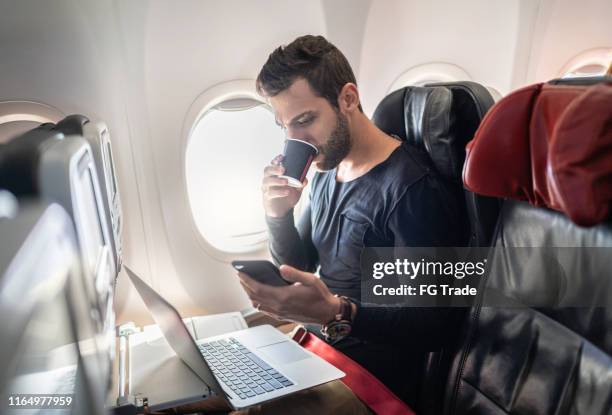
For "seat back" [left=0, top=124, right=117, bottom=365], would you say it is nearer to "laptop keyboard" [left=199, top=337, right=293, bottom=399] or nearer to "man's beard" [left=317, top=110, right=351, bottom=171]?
"laptop keyboard" [left=199, top=337, right=293, bottom=399]

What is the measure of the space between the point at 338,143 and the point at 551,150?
0.84m

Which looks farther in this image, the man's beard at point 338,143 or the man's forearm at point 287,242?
the man's forearm at point 287,242

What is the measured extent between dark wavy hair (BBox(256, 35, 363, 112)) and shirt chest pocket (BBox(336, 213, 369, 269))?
0.36 meters

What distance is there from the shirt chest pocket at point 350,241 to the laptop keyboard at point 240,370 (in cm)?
36

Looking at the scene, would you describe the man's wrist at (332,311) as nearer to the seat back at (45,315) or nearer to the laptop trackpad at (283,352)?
the laptop trackpad at (283,352)

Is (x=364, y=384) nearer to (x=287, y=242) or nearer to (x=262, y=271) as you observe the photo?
(x=262, y=271)

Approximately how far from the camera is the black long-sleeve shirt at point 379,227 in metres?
1.19

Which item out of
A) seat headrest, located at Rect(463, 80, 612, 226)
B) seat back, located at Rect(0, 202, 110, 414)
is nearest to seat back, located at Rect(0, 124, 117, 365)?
seat back, located at Rect(0, 202, 110, 414)

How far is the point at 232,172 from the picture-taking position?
2270mm

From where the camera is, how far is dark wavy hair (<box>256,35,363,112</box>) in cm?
140

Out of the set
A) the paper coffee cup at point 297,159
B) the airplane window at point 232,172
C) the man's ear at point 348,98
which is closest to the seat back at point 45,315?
the paper coffee cup at point 297,159

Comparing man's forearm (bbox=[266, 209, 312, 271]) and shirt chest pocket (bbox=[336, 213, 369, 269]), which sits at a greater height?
shirt chest pocket (bbox=[336, 213, 369, 269])

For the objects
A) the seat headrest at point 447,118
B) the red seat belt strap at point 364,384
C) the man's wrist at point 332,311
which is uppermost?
the seat headrest at point 447,118

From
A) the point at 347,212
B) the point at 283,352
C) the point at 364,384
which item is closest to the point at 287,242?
the point at 347,212
